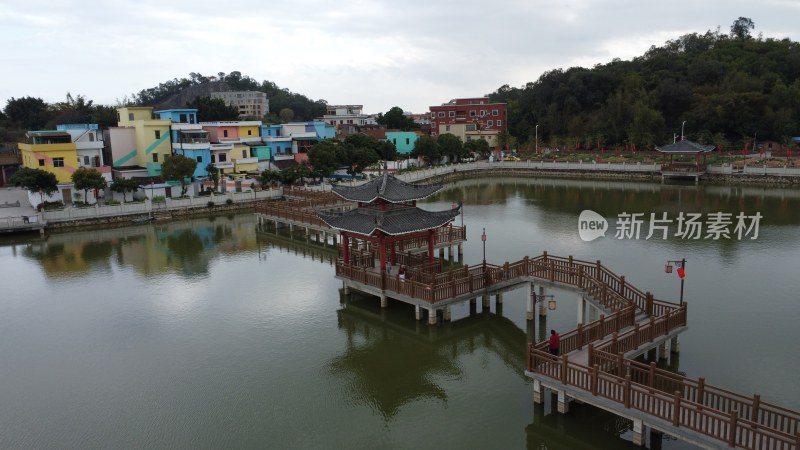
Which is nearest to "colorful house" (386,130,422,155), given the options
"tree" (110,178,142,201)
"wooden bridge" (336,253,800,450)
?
"tree" (110,178,142,201)

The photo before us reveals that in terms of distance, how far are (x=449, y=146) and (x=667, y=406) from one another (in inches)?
2298

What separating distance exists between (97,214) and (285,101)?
9804 centimetres

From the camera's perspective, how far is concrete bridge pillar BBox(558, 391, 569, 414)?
12859 mm

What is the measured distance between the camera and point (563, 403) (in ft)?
42.3

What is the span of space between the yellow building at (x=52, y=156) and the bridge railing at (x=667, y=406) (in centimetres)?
4181

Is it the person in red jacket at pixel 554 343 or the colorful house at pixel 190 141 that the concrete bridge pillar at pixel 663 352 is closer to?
the person in red jacket at pixel 554 343

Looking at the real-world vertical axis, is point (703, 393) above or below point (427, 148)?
below

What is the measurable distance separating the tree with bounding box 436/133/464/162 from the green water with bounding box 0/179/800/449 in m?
37.5

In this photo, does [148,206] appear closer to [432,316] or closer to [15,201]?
[15,201]

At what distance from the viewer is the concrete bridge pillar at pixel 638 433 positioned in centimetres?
1148

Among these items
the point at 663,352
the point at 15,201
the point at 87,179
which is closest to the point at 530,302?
the point at 663,352

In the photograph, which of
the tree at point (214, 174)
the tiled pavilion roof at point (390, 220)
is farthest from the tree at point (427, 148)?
the tiled pavilion roof at point (390, 220)

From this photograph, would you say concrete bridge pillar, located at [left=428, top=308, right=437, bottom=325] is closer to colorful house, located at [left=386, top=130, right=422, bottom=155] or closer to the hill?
colorful house, located at [left=386, top=130, right=422, bottom=155]

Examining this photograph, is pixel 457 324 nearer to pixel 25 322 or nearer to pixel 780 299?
pixel 780 299
